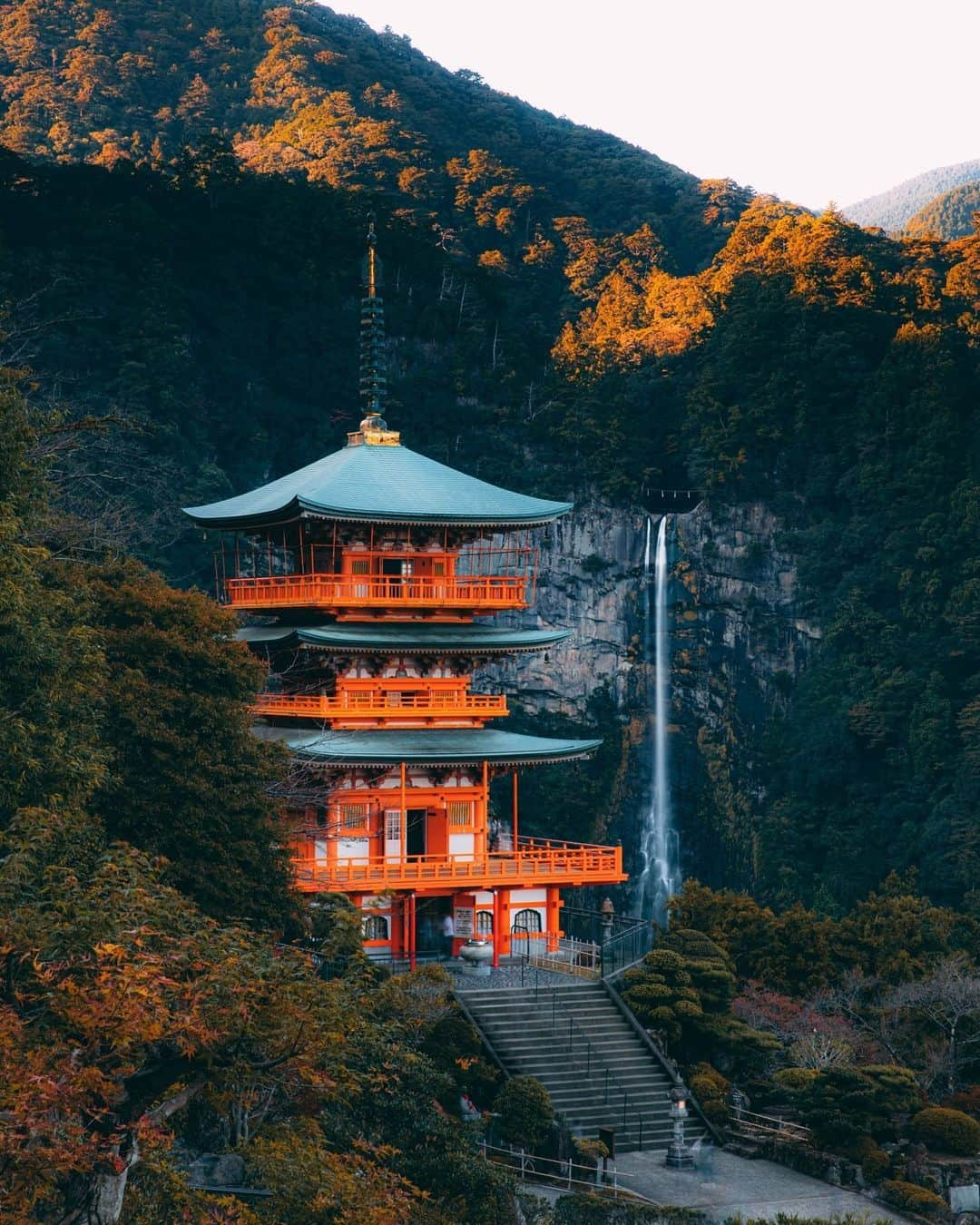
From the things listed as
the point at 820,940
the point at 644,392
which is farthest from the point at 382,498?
the point at 644,392

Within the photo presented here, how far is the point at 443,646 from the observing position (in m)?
33.8

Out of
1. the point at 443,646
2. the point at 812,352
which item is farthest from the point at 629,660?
the point at 443,646

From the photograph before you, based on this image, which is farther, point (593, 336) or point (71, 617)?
point (593, 336)

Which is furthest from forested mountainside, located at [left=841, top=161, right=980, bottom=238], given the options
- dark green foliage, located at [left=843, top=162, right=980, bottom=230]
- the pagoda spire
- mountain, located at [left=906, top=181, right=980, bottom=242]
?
the pagoda spire

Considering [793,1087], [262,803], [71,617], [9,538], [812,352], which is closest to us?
[9,538]

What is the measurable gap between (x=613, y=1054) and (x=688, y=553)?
4234 centimetres

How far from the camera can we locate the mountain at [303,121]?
281 feet

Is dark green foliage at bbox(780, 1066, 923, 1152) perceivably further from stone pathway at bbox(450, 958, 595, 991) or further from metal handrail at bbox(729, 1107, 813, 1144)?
stone pathway at bbox(450, 958, 595, 991)

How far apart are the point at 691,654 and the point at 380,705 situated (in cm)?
3578

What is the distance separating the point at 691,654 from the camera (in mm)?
68500

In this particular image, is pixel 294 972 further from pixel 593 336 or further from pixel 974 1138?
pixel 593 336

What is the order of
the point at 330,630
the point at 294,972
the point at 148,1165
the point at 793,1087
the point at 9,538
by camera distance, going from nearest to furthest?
the point at 148,1165
the point at 294,972
the point at 9,538
the point at 793,1087
the point at 330,630

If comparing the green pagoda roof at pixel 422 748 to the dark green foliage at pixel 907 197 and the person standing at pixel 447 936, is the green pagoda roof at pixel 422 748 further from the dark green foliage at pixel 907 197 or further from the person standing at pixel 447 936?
the dark green foliage at pixel 907 197

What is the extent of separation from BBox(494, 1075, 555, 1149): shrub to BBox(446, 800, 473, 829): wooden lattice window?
9.00m
